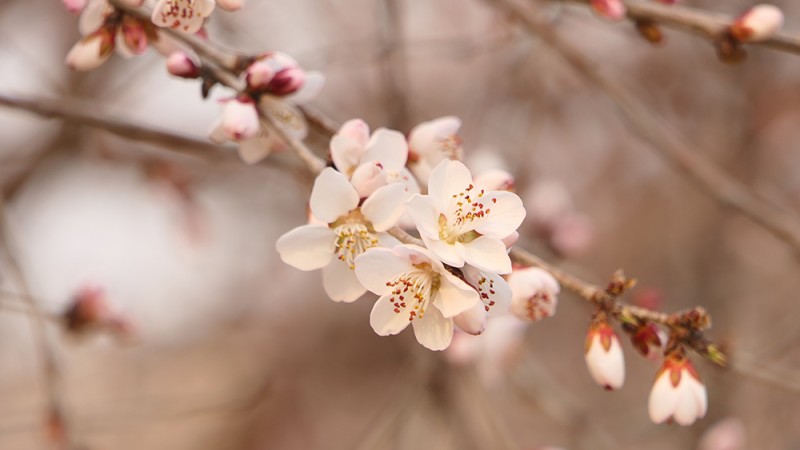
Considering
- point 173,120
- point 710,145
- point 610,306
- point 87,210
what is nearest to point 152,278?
point 87,210

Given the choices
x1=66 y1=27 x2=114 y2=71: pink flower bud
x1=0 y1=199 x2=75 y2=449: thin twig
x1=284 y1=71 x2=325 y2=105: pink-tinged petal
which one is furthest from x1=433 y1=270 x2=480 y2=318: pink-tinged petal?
x1=0 y1=199 x2=75 y2=449: thin twig

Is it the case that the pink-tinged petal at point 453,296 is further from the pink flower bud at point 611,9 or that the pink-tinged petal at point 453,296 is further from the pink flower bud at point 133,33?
the pink flower bud at point 611,9

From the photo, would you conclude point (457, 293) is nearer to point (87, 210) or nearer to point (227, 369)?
point (87, 210)

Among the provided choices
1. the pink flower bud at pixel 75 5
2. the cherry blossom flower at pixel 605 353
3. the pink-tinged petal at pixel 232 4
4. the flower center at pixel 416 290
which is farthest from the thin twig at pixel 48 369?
the cherry blossom flower at pixel 605 353

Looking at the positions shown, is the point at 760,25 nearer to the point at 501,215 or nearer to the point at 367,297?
the point at 501,215

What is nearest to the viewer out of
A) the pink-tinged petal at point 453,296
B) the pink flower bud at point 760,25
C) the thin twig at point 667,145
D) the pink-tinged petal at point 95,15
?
the pink-tinged petal at point 453,296

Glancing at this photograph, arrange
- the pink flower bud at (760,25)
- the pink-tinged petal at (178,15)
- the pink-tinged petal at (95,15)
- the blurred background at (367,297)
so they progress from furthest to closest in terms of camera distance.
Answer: the blurred background at (367,297), the pink flower bud at (760,25), the pink-tinged petal at (95,15), the pink-tinged petal at (178,15)

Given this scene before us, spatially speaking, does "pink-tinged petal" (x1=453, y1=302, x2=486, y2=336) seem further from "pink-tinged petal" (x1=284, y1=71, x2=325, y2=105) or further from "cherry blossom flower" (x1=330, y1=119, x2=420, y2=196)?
"pink-tinged petal" (x1=284, y1=71, x2=325, y2=105)
